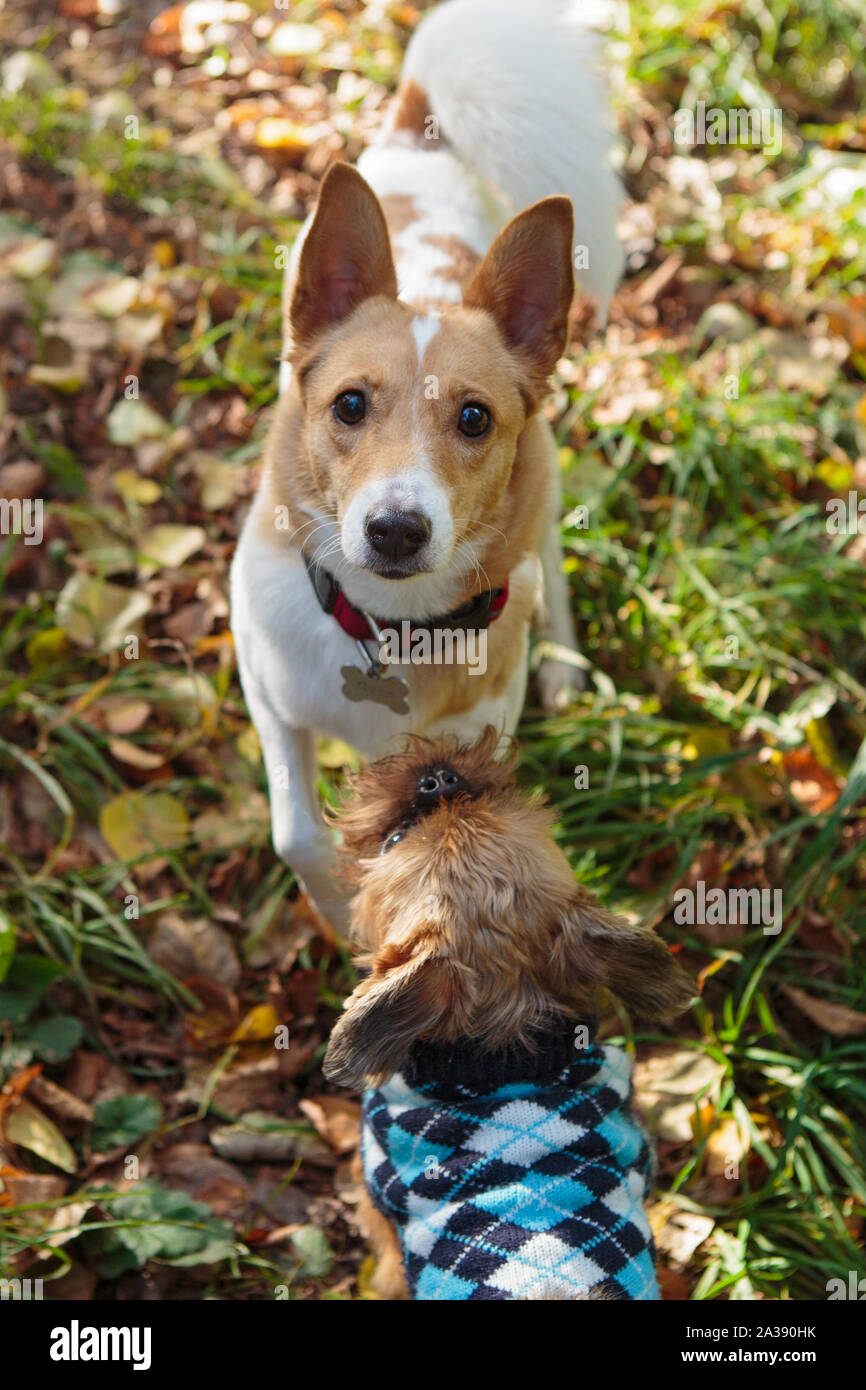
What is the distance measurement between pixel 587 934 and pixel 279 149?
4.31m

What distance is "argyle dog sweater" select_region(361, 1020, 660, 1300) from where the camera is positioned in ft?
6.62

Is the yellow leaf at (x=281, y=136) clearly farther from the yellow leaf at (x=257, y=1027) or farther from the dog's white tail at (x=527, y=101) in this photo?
the yellow leaf at (x=257, y=1027)

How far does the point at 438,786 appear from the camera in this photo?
2.43m

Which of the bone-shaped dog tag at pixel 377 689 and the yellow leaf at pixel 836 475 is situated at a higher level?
the yellow leaf at pixel 836 475

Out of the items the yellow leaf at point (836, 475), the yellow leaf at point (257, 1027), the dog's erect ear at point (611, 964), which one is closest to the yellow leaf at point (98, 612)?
the yellow leaf at point (257, 1027)

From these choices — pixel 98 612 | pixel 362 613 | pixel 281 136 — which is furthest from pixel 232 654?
pixel 281 136

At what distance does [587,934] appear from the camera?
2.23 m

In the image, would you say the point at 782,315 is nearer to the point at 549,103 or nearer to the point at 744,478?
the point at 744,478

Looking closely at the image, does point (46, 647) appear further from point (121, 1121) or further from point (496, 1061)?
point (496, 1061)

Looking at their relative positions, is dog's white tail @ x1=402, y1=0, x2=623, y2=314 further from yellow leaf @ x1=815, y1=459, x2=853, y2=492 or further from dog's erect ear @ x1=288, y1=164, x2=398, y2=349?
yellow leaf @ x1=815, y1=459, x2=853, y2=492

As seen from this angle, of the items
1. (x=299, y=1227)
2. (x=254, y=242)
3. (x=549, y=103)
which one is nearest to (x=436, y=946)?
(x=299, y=1227)

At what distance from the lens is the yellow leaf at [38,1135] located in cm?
292

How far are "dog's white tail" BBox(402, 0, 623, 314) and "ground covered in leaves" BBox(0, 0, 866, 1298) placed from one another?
0.81m

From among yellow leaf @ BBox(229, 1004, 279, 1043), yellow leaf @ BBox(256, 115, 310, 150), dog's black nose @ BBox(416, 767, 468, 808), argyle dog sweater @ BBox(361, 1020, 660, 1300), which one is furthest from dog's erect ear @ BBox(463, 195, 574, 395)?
yellow leaf @ BBox(256, 115, 310, 150)
